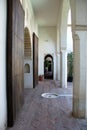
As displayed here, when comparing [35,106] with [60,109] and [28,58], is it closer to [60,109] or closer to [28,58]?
[60,109]

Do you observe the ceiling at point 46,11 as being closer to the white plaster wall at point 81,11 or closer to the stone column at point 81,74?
the white plaster wall at point 81,11

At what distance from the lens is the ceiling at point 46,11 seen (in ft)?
32.0

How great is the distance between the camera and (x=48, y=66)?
631 inches

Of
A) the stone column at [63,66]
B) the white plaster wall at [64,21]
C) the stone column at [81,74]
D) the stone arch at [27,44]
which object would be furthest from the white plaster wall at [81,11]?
the stone column at [63,66]

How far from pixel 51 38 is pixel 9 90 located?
11474mm

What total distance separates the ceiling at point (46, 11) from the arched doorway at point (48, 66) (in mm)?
3104

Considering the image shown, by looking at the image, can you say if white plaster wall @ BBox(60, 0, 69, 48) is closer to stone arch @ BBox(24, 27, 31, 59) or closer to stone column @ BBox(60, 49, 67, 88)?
stone column @ BBox(60, 49, 67, 88)

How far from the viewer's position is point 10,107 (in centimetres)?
429

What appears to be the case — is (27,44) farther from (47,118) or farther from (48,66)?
(48,66)

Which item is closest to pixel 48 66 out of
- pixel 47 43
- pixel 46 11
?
pixel 47 43

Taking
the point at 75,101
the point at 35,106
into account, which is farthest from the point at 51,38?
the point at 75,101

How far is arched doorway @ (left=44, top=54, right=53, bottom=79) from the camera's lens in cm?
1596

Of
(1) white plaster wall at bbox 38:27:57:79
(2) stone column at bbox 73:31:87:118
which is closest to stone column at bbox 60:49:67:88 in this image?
(1) white plaster wall at bbox 38:27:57:79

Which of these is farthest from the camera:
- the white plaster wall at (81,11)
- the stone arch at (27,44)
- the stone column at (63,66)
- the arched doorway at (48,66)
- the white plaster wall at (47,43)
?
the arched doorway at (48,66)
